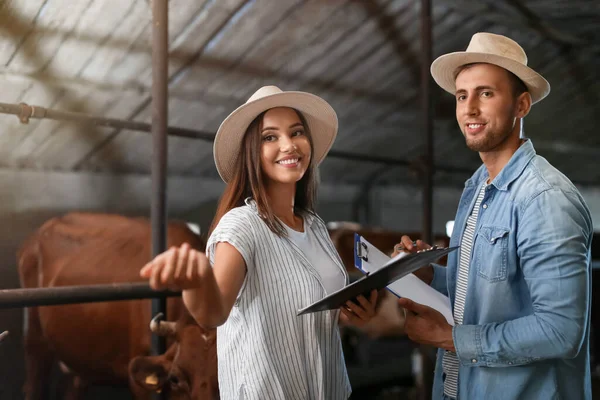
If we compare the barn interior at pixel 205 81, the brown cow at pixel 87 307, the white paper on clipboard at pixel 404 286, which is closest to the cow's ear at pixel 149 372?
the barn interior at pixel 205 81

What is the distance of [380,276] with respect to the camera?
1.40 metres

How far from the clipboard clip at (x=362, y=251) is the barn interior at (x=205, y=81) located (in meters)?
1.55

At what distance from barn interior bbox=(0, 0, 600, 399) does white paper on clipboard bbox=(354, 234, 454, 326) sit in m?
1.55

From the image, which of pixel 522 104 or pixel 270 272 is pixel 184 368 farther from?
pixel 522 104

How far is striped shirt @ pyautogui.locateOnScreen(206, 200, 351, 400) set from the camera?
1506 millimetres

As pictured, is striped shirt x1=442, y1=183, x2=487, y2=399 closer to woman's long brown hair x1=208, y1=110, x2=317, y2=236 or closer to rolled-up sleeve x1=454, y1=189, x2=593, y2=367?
rolled-up sleeve x1=454, y1=189, x2=593, y2=367

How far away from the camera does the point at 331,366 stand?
1639 millimetres

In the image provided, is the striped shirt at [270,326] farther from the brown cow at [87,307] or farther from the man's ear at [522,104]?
the brown cow at [87,307]

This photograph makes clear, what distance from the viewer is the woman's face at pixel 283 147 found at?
1671 mm

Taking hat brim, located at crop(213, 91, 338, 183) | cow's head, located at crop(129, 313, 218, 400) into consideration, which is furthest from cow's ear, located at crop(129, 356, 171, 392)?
hat brim, located at crop(213, 91, 338, 183)

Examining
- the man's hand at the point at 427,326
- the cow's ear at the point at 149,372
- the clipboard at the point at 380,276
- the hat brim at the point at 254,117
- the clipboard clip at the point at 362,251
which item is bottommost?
the cow's ear at the point at 149,372

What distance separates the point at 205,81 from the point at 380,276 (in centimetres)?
385

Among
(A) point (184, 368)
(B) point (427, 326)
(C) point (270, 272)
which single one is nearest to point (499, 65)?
(B) point (427, 326)

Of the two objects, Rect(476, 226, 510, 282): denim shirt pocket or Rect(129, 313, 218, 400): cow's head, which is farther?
Rect(129, 313, 218, 400): cow's head
